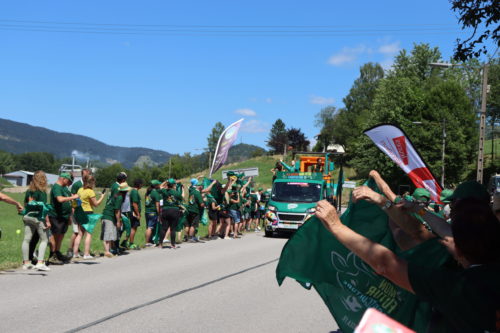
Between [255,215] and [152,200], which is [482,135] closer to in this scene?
[255,215]

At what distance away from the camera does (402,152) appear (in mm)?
4777

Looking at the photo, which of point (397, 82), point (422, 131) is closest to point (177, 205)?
point (422, 131)

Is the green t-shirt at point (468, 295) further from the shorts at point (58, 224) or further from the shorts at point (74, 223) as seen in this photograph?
the shorts at point (74, 223)

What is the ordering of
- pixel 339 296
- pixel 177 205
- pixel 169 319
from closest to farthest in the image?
1. pixel 339 296
2. pixel 169 319
3. pixel 177 205

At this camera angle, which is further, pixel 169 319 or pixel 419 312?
Answer: pixel 169 319

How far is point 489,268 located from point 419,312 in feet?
2.95

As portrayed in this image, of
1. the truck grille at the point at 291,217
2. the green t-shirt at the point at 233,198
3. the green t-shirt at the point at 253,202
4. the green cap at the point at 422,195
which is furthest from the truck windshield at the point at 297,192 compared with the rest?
the green cap at the point at 422,195

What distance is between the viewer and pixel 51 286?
9297mm

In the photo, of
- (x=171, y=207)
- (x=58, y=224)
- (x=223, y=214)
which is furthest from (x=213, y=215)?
(x=58, y=224)

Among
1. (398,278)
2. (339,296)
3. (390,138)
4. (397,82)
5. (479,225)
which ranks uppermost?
(397,82)

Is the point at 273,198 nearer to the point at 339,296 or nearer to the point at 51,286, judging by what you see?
the point at 51,286

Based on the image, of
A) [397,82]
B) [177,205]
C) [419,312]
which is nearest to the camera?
[419,312]

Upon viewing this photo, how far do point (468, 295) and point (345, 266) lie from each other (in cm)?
148

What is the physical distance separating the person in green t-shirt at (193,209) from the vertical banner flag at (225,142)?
357cm
